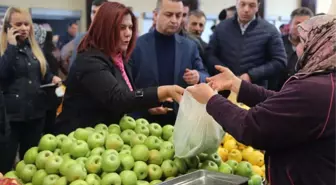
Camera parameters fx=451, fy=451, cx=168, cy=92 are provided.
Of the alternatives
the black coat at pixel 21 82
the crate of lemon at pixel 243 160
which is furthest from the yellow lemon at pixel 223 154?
the black coat at pixel 21 82

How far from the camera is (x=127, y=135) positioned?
208 cm

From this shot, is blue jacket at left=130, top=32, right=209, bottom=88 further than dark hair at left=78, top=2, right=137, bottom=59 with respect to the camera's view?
Yes

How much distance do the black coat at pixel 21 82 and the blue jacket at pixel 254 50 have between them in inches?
54.6

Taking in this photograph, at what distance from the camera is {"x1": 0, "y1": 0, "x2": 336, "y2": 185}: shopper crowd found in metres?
1.37

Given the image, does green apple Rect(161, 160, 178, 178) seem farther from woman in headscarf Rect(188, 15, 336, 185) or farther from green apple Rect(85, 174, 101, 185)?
woman in headscarf Rect(188, 15, 336, 185)

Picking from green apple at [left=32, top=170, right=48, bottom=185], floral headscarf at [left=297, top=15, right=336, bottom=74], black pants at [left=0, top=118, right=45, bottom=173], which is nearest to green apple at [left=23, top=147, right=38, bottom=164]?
green apple at [left=32, top=170, right=48, bottom=185]

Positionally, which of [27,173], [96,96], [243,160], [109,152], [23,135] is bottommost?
[23,135]

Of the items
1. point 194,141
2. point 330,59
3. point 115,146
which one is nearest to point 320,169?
point 330,59

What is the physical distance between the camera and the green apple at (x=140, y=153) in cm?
189

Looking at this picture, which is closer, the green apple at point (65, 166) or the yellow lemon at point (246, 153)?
the green apple at point (65, 166)

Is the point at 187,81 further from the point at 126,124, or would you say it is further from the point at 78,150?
the point at 78,150

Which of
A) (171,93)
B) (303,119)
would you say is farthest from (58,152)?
(303,119)

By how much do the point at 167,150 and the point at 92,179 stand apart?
0.37 meters

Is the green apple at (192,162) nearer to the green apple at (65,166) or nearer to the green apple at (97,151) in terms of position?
the green apple at (97,151)
